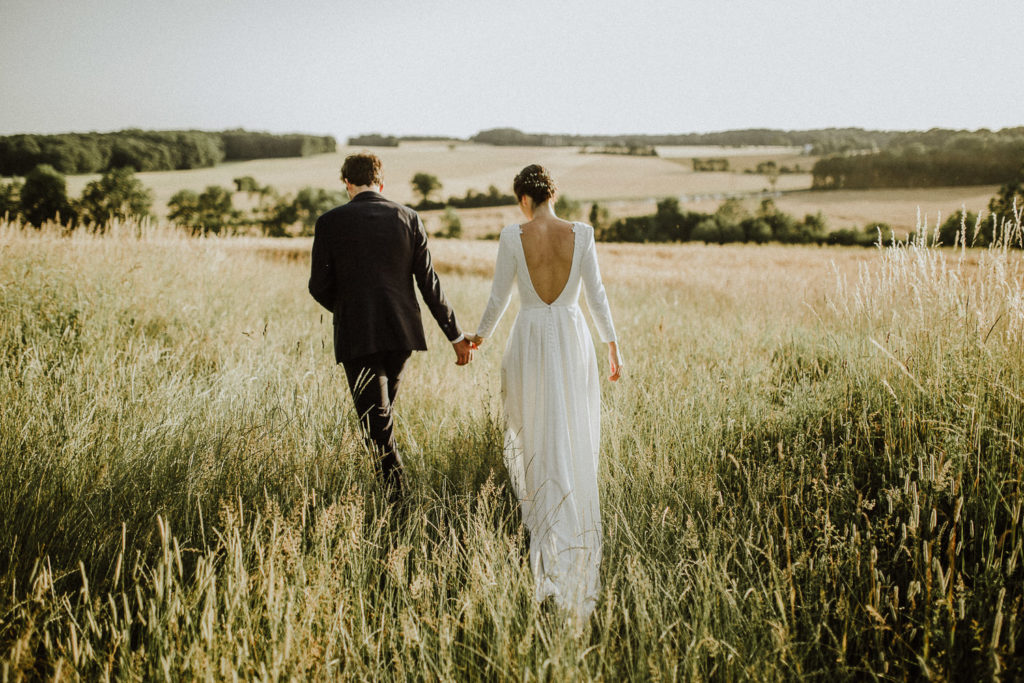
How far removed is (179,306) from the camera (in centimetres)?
679

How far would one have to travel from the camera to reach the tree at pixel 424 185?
190 ft

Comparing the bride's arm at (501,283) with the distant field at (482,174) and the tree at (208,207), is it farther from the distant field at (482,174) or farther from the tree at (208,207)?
the distant field at (482,174)

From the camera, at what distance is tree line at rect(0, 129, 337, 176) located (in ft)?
85.9

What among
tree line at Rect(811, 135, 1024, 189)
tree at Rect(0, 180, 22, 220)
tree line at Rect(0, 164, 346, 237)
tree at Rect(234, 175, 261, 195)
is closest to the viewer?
tree at Rect(0, 180, 22, 220)

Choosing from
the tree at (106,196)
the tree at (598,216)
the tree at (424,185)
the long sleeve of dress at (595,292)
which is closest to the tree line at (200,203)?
the tree at (106,196)

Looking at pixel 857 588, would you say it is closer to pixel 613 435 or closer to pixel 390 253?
pixel 613 435

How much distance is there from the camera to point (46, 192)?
32.1 m

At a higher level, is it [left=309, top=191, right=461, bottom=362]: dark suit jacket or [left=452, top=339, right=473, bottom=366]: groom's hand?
[left=309, top=191, right=461, bottom=362]: dark suit jacket

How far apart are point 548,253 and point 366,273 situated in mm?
1201

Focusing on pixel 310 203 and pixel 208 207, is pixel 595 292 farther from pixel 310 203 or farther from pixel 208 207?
pixel 208 207

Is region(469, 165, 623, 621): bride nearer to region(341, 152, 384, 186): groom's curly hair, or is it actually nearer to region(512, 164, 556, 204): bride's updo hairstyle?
region(512, 164, 556, 204): bride's updo hairstyle

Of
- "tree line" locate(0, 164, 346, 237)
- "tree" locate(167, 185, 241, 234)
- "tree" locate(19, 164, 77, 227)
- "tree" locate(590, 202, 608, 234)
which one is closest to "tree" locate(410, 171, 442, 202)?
"tree line" locate(0, 164, 346, 237)

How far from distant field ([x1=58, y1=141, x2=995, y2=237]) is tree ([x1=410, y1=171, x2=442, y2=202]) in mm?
1097

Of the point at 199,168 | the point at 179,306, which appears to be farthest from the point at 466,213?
the point at 179,306
